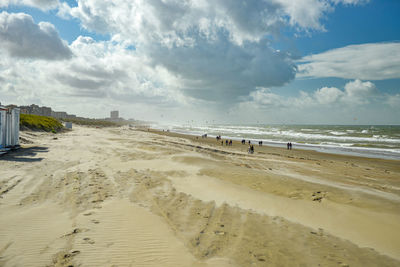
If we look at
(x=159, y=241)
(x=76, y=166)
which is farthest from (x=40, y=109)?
(x=159, y=241)

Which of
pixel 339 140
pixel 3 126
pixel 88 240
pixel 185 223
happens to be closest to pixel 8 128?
pixel 3 126

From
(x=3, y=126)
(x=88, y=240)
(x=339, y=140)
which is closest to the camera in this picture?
(x=88, y=240)

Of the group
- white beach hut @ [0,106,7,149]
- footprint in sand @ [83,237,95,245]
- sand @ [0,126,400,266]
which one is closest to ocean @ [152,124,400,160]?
sand @ [0,126,400,266]

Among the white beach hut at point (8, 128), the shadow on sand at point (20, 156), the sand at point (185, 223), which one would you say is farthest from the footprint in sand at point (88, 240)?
the white beach hut at point (8, 128)

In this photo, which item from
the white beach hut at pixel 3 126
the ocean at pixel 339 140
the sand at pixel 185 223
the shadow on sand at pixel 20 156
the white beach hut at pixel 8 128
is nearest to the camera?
the sand at pixel 185 223

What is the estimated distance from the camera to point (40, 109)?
14575 cm

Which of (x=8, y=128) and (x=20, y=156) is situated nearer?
(x=20, y=156)

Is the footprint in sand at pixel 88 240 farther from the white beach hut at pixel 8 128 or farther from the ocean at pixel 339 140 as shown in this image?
the ocean at pixel 339 140

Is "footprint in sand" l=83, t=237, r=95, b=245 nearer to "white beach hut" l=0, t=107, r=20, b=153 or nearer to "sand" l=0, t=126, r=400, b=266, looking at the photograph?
"sand" l=0, t=126, r=400, b=266

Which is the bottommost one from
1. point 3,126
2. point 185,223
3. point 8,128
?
point 185,223

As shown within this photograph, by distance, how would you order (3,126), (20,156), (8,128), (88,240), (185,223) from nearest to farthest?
1. (88,240)
2. (185,223)
3. (20,156)
4. (3,126)
5. (8,128)

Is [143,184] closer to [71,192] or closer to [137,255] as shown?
[71,192]

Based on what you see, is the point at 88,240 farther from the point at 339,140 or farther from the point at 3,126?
the point at 339,140

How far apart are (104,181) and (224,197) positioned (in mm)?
5578
